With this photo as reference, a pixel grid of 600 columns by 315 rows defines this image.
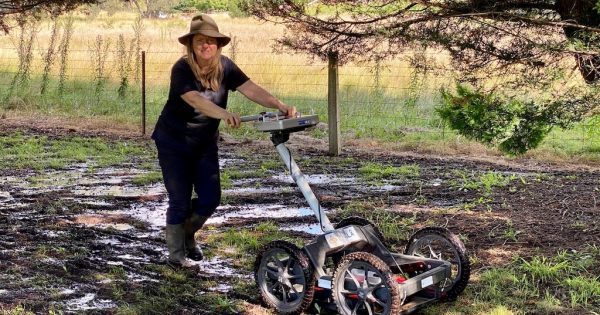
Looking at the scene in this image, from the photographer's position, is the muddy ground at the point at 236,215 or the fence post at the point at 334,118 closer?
the muddy ground at the point at 236,215

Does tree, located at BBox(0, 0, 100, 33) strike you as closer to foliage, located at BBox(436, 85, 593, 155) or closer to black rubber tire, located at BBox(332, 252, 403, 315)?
Result: foliage, located at BBox(436, 85, 593, 155)

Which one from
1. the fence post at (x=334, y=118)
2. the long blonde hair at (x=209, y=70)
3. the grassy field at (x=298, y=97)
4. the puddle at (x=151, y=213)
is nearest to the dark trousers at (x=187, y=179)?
the long blonde hair at (x=209, y=70)

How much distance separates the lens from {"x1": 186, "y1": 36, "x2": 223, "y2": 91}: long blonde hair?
16.2ft

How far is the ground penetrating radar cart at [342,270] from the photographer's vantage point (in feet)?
13.6

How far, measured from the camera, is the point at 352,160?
9.79 meters

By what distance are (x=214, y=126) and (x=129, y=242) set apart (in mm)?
1325

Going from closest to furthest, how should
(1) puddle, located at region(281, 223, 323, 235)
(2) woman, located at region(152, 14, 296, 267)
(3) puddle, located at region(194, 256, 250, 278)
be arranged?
1. (2) woman, located at region(152, 14, 296, 267)
2. (3) puddle, located at region(194, 256, 250, 278)
3. (1) puddle, located at region(281, 223, 323, 235)

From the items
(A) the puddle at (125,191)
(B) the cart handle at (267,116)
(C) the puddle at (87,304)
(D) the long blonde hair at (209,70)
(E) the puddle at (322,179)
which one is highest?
(D) the long blonde hair at (209,70)

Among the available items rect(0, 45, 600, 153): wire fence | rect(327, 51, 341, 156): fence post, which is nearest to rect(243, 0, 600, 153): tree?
rect(327, 51, 341, 156): fence post

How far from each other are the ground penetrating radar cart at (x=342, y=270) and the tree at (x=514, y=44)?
115 centimetres

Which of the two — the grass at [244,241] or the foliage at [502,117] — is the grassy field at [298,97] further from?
the foliage at [502,117]

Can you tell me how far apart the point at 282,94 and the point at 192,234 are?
31.7 feet

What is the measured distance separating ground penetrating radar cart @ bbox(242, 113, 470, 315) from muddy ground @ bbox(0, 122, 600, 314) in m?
0.28

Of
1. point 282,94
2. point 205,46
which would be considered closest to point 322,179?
point 205,46
